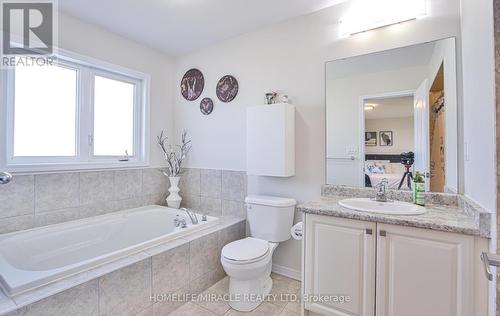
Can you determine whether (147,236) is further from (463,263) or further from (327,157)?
(463,263)

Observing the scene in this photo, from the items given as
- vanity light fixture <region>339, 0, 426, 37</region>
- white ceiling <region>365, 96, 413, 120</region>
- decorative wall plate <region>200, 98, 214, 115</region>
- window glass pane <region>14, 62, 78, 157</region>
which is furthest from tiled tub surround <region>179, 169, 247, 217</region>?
vanity light fixture <region>339, 0, 426, 37</region>

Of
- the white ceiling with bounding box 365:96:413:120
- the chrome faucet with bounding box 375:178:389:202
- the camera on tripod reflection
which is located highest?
the white ceiling with bounding box 365:96:413:120

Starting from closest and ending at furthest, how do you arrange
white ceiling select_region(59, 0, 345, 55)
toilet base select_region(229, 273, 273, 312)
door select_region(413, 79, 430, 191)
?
door select_region(413, 79, 430, 191) → toilet base select_region(229, 273, 273, 312) → white ceiling select_region(59, 0, 345, 55)

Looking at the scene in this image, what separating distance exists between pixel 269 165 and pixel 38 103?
2134mm

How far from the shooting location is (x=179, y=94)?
3.10 metres

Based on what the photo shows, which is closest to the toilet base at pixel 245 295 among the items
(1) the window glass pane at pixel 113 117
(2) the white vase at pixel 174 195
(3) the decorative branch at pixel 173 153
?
(2) the white vase at pixel 174 195

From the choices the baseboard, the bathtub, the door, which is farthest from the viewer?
the baseboard

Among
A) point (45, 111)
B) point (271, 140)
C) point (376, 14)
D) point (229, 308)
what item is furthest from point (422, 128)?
point (45, 111)

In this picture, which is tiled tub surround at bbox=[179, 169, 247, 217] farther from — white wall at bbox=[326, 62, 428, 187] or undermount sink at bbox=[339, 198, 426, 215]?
undermount sink at bbox=[339, 198, 426, 215]

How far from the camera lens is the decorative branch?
9.70 ft

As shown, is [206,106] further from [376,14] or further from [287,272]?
[287,272]

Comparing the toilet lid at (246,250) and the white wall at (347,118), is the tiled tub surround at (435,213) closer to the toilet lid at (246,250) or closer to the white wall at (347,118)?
the white wall at (347,118)

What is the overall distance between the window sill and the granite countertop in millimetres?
2037

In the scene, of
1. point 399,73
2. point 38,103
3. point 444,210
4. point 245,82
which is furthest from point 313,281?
point 38,103
